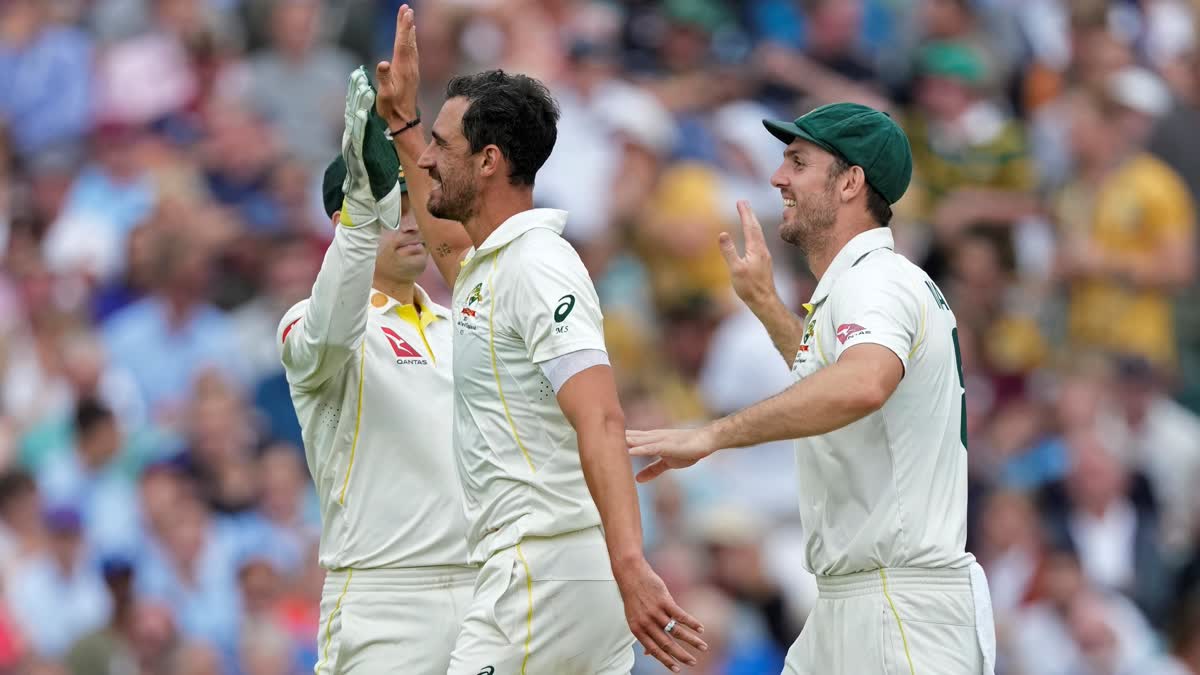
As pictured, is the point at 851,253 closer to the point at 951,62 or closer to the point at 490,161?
the point at 490,161

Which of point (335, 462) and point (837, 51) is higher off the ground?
point (335, 462)

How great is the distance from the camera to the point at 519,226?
6395 mm

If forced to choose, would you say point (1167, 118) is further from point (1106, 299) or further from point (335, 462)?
point (335, 462)

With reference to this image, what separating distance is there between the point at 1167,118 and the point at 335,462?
8265 millimetres

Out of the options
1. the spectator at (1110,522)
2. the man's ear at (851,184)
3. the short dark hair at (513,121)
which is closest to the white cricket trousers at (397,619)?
the short dark hair at (513,121)

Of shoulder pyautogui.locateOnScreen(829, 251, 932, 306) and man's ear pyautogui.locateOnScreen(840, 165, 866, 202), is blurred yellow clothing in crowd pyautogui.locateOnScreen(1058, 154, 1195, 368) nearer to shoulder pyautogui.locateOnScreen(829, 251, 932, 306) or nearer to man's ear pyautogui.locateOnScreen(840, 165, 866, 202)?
man's ear pyautogui.locateOnScreen(840, 165, 866, 202)

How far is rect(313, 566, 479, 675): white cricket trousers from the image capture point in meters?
6.95

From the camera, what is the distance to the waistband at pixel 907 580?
20.6ft

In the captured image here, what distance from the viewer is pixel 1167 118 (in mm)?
13539

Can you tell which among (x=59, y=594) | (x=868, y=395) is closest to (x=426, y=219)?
(x=868, y=395)

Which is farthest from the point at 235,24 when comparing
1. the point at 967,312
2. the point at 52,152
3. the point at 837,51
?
the point at 967,312

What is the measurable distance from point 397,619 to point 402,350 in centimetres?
98

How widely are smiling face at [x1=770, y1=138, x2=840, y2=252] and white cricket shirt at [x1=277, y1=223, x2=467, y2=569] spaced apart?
56.3 inches

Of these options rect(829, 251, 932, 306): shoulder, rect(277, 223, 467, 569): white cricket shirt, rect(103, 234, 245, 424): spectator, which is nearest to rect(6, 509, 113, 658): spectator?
rect(103, 234, 245, 424): spectator
